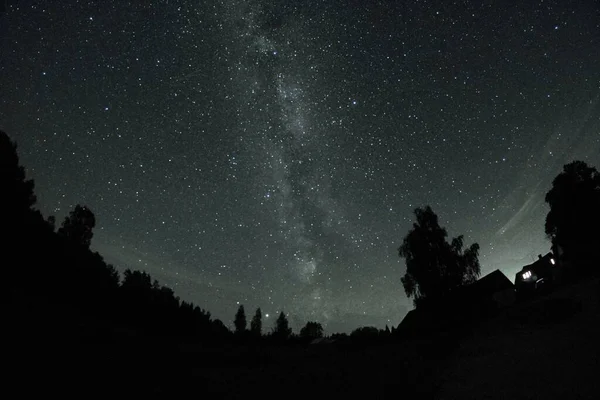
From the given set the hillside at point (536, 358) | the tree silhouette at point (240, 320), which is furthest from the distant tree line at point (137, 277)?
the tree silhouette at point (240, 320)

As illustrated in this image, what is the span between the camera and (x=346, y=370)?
349 inches

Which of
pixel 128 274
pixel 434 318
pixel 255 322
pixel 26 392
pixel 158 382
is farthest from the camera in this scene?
pixel 255 322

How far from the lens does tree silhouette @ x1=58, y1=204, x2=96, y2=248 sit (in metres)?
41.6

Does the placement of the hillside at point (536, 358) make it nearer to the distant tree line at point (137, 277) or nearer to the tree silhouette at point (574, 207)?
the distant tree line at point (137, 277)

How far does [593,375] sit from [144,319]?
2312 cm

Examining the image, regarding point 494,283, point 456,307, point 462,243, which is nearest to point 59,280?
point 456,307

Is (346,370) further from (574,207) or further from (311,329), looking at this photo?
(311,329)

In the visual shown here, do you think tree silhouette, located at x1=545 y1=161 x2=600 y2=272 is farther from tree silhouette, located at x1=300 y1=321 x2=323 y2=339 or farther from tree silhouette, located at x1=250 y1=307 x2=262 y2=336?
tree silhouette, located at x1=250 y1=307 x2=262 y2=336

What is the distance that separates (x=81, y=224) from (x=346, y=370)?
4843 centimetres

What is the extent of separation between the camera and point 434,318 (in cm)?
2366

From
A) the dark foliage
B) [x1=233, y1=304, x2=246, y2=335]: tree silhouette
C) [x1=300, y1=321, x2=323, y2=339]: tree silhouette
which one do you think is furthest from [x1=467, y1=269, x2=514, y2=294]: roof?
[x1=233, y1=304, x2=246, y2=335]: tree silhouette

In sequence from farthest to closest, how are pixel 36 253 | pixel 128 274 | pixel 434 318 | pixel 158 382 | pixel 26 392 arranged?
pixel 128 274 → pixel 434 318 → pixel 36 253 → pixel 158 382 → pixel 26 392

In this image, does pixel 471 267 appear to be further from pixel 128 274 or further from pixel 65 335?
pixel 128 274

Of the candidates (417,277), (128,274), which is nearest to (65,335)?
(417,277)
